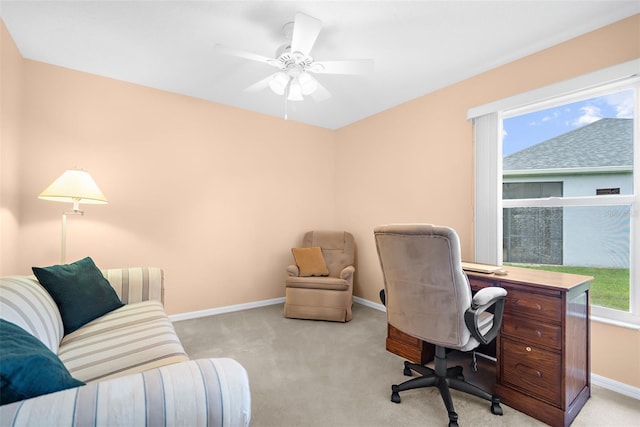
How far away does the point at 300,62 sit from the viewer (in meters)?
2.17

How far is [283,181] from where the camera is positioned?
4055 millimetres

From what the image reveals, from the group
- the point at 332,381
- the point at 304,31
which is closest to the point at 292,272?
the point at 332,381

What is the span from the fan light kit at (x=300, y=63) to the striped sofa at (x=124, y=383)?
1.76 meters

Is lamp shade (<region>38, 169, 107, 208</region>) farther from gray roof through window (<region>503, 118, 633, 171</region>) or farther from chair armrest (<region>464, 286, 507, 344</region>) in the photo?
gray roof through window (<region>503, 118, 633, 171</region>)

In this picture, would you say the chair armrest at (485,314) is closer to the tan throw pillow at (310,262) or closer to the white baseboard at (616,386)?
the white baseboard at (616,386)

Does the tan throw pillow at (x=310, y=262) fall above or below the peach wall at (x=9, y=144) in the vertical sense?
below

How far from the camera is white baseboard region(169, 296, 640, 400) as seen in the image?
1.92 meters

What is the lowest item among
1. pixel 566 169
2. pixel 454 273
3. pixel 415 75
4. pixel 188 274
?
pixel 188 274

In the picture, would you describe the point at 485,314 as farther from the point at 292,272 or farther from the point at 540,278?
the point at 292,272

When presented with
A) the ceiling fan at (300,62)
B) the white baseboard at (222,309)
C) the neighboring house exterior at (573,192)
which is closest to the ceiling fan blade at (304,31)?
the ceiling fan at (300,62)

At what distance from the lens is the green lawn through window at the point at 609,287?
79.1 inches

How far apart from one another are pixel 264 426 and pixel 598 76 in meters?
3.10

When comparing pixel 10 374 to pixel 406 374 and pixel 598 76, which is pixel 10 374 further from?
pixel 598 76

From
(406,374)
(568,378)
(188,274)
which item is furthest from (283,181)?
(568,378)
